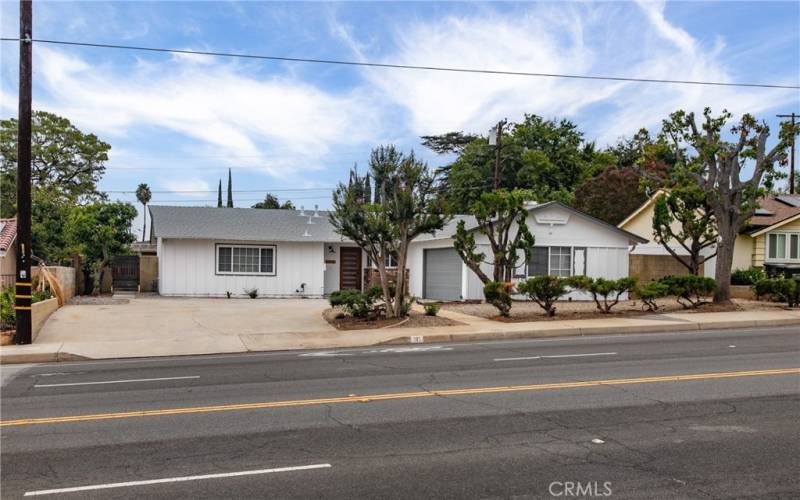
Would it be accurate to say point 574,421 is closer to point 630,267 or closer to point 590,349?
point 590,349

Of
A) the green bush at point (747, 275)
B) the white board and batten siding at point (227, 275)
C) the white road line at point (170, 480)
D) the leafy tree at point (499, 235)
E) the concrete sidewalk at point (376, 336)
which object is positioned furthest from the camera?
the white board and batten siding at point (227, 275)

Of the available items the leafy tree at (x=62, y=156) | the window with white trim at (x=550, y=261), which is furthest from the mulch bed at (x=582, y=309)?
the leafy tree at (x=62, y=156)

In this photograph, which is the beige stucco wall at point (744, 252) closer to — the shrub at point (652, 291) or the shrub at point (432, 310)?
the shrub at point (652, 291)

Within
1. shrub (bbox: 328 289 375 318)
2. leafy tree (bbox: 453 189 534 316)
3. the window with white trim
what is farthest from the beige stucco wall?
shrub (bbox: 328 289 375 318)

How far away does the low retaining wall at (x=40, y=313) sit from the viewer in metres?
16.2

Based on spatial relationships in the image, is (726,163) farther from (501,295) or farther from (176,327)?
(176,327)

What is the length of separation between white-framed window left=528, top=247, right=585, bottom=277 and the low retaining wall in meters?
16.2

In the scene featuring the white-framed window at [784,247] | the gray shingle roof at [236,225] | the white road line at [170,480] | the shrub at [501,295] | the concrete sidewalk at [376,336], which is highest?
the gray shingle roof at [236,225]

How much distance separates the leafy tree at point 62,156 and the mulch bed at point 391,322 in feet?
128

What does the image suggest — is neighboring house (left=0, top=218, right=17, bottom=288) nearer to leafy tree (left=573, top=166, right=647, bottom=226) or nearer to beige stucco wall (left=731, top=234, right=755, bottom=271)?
beige stucco wall (left=731, top=234, right=755, bottom=271)

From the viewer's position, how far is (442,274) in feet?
88.2

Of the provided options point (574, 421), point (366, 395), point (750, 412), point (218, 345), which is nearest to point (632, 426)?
→ point (574, 421)

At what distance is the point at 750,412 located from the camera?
304 inches

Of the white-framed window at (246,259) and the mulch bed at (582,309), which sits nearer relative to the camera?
the mulch bed at (582,309)
